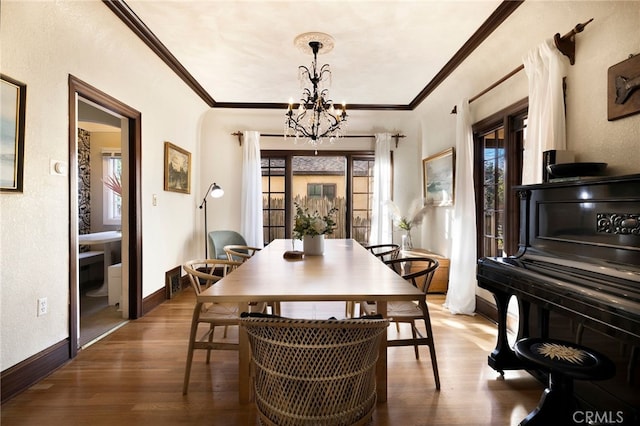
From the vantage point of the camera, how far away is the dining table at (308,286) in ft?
4.91

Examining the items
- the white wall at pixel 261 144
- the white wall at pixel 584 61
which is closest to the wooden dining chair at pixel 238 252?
the white wall at pixel 261 144

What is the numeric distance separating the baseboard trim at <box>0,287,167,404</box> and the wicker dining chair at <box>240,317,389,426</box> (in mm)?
1740

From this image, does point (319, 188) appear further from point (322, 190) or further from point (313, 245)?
point (313, 245)

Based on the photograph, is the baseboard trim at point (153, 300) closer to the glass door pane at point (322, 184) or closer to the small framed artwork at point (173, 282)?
the small framed artwork at point (173, 282)

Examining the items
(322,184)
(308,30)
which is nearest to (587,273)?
(308,30)

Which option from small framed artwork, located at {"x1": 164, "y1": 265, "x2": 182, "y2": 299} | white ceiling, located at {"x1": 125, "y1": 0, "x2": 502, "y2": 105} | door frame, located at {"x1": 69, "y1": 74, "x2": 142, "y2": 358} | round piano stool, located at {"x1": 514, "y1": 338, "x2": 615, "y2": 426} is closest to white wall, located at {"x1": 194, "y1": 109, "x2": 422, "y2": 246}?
small framed artwork, located at {"x1": 164, "y1": 265, "x2": 182, "y2": 299}

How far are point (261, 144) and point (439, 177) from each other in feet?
9.42

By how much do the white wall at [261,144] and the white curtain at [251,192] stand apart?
207 mm

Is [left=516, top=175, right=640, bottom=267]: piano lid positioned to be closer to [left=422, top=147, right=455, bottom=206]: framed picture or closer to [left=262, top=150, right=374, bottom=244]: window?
[left=422, top=147, right=455, bottom=206]: framed picture

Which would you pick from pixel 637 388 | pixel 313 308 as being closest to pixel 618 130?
pixel 637 388

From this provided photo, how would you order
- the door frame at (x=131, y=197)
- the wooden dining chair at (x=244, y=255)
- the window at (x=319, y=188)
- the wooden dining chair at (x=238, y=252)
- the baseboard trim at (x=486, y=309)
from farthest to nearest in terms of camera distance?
1. the window at (x=319, y=188)
2. the baseboard trim at (x=486, y=309)
3. the wooden dining chair at (x=238, y=252)
4. the wooden dining chair at (x=244, y=255)
5. the door frame at (x=131, y=197)

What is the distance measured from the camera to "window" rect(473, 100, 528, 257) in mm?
2996

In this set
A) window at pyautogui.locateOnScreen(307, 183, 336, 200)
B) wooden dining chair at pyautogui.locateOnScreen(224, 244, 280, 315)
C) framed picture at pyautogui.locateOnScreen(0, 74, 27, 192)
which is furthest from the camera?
window at pyautogui.locateOnScreen(307, 183, 336, 200)

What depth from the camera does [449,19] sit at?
266cm
